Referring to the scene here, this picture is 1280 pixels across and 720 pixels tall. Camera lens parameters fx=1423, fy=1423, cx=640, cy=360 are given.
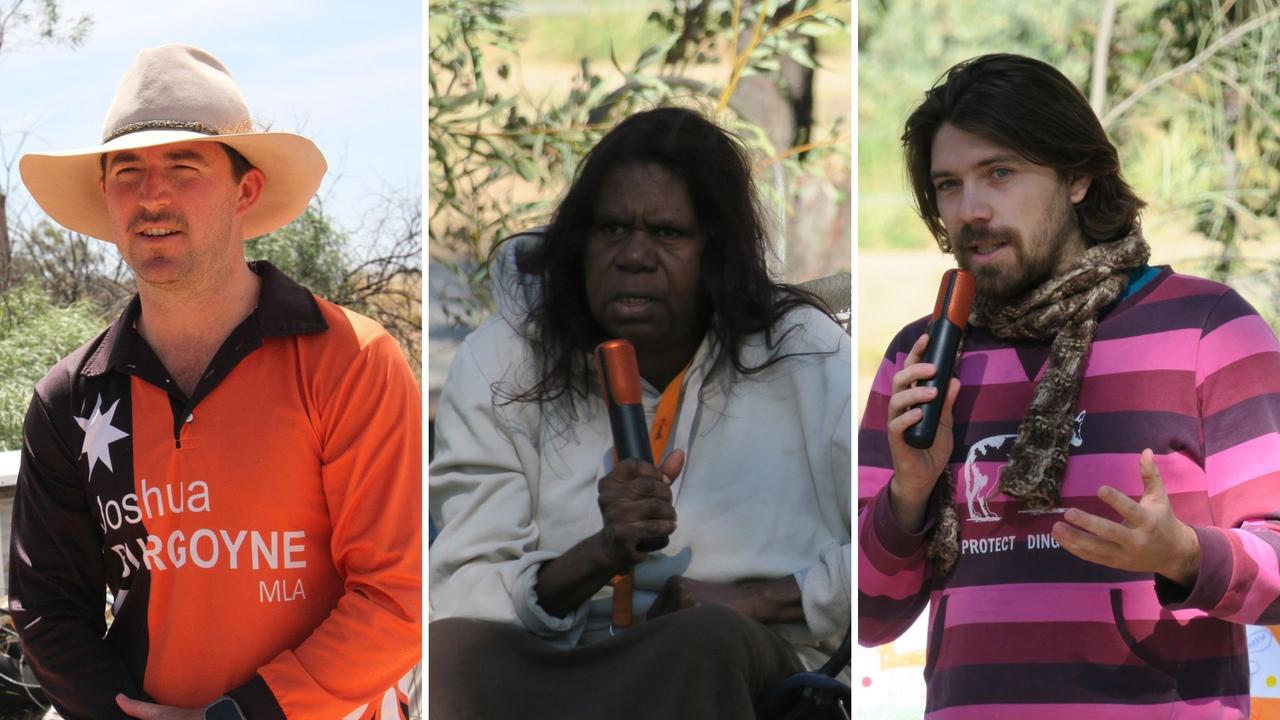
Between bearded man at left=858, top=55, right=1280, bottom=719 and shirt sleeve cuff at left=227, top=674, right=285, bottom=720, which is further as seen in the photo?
shirt sleeve cuff at left=227, top=674, right=285, bottom=720

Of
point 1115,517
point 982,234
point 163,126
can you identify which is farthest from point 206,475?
point 1115,517

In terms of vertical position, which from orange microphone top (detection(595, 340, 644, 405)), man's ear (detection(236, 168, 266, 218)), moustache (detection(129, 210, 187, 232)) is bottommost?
orange microphone top (detection(595, 340, 644, 405))

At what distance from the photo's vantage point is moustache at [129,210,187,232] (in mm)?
2916

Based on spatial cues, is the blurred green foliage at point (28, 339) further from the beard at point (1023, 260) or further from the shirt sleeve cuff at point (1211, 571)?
the shirt sleeve cuff at point (1211, 571)

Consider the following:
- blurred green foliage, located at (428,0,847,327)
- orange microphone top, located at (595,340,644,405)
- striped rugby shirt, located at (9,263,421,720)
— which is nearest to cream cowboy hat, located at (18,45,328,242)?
striped rugby shirt, located at (9,263,421,720)

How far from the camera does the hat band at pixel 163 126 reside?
2.93 metres

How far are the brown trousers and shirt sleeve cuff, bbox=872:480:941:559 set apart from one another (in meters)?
0.27

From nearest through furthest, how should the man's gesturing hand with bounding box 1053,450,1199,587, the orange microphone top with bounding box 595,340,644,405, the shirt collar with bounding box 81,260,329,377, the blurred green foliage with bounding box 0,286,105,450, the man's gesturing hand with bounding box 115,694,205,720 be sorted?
the man's gesturing hand with bounding box 1053,450,1199,587 → the orange microphone top with bounding box 595,340,644,405 → the man's gesturing hand with bounding box 115,694,205,720 → the shirt collar with bounding box 81,260,329,377 → the blurred green foliage with bounding box 0,286,105,450

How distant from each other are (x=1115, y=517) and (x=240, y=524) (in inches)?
67.8

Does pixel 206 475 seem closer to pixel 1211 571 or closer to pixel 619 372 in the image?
pixel 619 372

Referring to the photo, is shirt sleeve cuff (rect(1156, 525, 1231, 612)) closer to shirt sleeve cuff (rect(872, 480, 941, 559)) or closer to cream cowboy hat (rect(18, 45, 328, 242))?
shirt sleeve cuff (rect(872, 480, 941, 559))

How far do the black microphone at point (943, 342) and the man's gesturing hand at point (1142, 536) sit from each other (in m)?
0.30

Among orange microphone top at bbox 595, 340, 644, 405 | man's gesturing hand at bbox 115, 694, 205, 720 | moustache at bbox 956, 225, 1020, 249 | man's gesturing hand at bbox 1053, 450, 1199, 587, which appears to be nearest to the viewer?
man's gesturing hand at bbox 1053, 450, 1199, 587

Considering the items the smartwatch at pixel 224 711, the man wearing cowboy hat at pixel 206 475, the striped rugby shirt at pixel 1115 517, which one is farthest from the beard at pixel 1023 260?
the smartwatch at pixel 224 711
